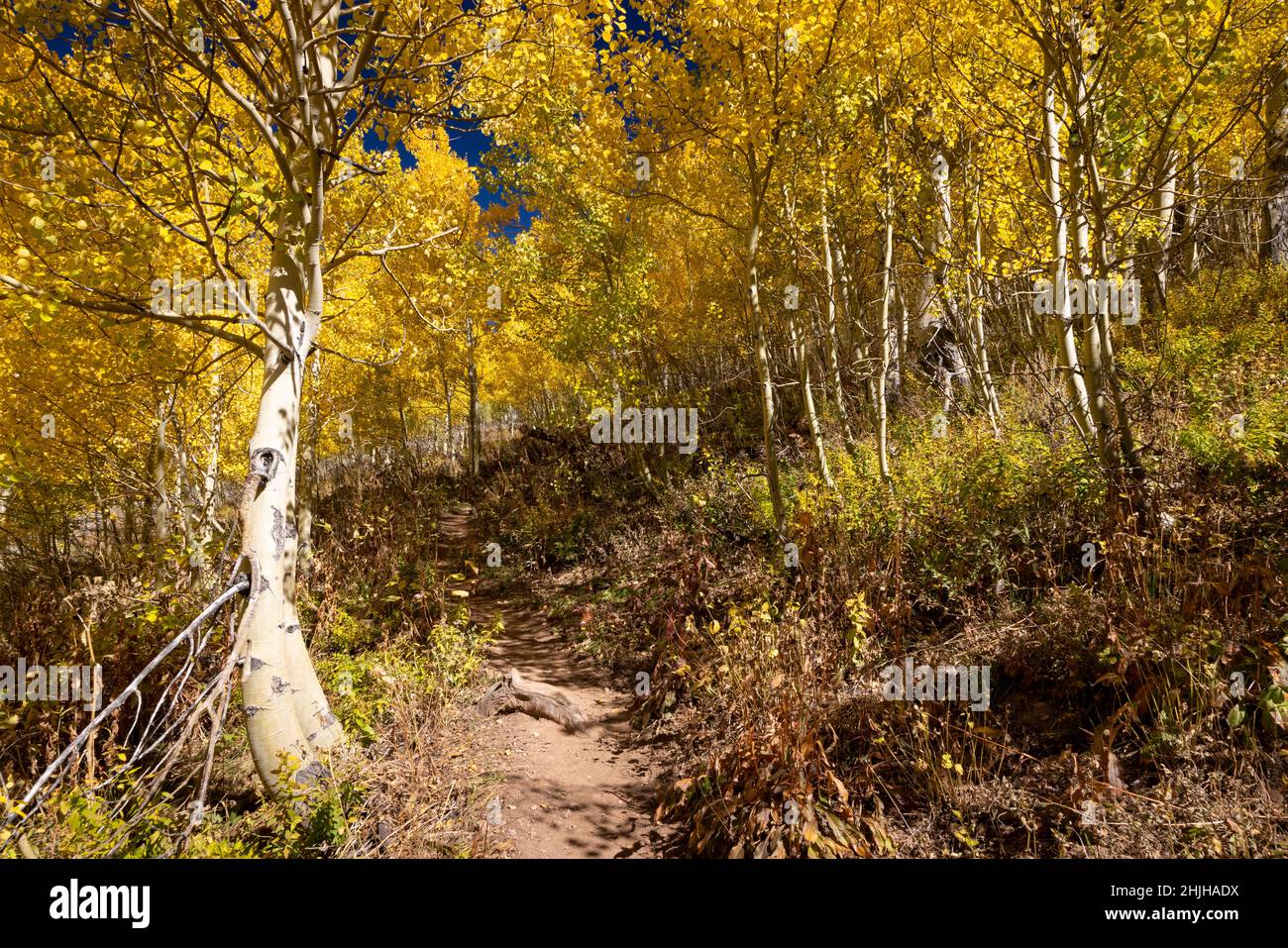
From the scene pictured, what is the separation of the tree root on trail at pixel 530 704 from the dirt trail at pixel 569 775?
71 mm

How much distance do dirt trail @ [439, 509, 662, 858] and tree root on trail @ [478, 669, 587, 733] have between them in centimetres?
7

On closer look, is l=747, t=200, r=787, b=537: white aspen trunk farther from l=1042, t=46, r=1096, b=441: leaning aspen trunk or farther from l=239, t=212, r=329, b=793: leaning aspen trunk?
l=239, t=212, r=329, b=793: leaning aspen trunk

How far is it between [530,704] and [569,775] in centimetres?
96

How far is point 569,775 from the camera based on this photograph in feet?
15.1

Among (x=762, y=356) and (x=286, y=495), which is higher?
(x=762, y=356)

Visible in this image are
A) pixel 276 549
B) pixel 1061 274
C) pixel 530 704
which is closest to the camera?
pixel 276 549

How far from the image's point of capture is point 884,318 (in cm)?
652

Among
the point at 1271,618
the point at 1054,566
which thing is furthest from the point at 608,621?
the point at 1271,618

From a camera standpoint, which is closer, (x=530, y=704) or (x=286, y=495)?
(x=286, y=495)

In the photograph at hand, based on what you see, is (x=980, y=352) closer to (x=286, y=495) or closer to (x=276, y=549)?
(x=286, y=495)

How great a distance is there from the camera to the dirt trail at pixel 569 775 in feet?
12.5

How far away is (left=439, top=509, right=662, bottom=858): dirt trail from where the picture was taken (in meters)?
3.80

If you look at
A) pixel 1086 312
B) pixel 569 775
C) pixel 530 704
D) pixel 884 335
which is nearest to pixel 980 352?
pixel 884 335

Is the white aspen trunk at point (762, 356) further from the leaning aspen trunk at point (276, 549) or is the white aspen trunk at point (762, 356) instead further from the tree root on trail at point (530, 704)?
the leaning aspen trunk at point (276, 549)
